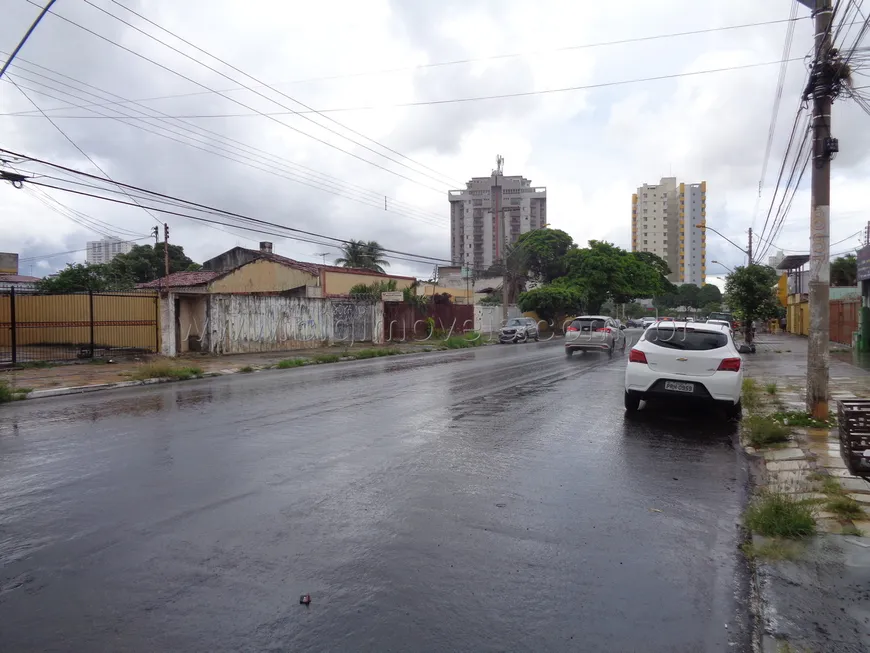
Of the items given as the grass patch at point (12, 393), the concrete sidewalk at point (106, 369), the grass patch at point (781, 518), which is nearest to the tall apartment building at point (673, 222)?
the concrete sidewalk at point (106, 369)

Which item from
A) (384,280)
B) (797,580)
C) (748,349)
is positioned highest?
(384,280)

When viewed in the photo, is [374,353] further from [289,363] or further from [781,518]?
[781,518]

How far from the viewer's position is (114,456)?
23.4 feet

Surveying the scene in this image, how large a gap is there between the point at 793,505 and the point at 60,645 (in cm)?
521

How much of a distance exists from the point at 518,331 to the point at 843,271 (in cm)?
2971

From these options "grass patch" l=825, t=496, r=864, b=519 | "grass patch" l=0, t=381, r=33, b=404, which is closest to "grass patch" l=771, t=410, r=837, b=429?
"grass patch" l=825, t=496, r=864, b=519

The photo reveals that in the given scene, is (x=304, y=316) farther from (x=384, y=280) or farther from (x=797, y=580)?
(x=797, y=580)

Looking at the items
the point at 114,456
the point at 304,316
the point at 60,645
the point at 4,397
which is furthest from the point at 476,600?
the point at 304,316

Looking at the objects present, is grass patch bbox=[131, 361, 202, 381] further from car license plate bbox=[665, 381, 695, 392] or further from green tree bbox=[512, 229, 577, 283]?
green tree bbox=[512, 229, 577, 283]

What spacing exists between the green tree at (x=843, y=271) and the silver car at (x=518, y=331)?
27128 mm

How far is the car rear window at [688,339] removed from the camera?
9.61 meters

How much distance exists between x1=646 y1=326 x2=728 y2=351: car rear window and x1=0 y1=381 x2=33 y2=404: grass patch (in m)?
12.9

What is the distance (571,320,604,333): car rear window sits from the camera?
952 inches

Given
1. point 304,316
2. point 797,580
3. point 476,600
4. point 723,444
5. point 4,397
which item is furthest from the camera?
point 304,316
